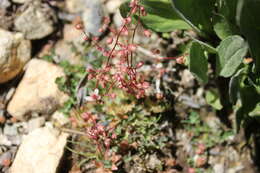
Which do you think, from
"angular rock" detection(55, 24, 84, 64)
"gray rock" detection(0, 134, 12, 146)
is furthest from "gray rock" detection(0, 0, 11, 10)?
"gray rock" detection(0, 134, 12, 146)

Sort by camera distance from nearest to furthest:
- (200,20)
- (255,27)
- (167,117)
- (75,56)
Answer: (255,27) < (200,20) < (167,117) < (75,56)

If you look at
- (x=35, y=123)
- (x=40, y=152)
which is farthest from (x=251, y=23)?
(x=35, y=123)

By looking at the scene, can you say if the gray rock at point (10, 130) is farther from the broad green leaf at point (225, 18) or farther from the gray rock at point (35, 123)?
the broad green leaf at point (225, 18)

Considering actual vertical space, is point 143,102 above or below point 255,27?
below

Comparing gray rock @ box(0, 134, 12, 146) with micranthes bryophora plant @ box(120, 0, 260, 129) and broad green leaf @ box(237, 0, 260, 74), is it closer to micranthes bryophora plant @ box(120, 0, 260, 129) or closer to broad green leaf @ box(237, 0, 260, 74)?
micranthes bryophora plant @ box(120, 0, 260, 129)

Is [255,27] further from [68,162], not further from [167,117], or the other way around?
[68,162]

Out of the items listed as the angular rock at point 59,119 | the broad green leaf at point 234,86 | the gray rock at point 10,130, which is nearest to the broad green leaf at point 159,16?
the broad green leaf at point 234,86

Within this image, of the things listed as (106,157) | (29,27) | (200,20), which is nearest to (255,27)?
(200,20)
